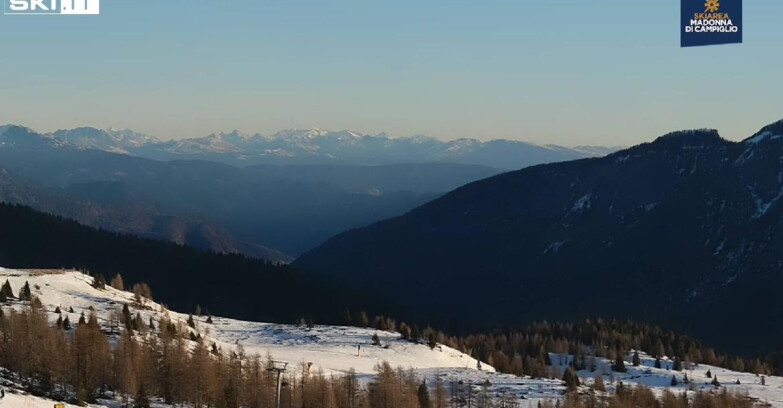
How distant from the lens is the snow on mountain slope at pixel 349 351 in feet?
486

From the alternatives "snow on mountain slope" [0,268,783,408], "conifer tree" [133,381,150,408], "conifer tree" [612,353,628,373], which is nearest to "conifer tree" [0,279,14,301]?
"snow on mountain slope" [0,268,783,408]

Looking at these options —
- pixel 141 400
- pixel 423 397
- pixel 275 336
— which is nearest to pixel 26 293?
pixel 275 336

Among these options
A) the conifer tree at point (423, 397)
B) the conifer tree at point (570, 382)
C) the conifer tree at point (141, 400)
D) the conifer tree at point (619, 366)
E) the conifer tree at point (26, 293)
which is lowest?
the conifer tree at point (619, 366)

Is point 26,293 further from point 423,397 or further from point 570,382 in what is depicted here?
point 570,382

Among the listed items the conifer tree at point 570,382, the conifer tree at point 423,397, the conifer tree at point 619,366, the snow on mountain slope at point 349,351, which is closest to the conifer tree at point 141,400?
the snow on mountain slope at point 349,351

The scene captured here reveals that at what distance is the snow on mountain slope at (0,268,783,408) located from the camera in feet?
486

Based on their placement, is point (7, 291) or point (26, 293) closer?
point (7, 291)

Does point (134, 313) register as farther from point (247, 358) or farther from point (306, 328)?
Answer: point (306, 328)

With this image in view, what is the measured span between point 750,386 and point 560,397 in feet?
202

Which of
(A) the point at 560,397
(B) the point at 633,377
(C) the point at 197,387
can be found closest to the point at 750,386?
(B) the point at 633,377

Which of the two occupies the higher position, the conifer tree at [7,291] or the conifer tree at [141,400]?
the conifer tree at [7,291]

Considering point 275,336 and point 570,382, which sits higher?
point 275,336

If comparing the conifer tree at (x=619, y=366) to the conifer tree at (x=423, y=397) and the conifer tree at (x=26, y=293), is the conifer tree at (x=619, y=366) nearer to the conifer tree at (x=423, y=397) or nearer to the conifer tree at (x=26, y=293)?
the conifer tree at (x=423, y=397)

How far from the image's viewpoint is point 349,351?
6565 inches
